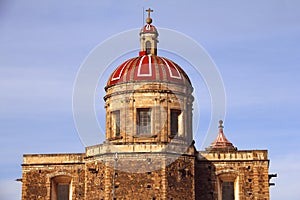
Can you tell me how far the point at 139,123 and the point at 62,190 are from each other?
315 inches

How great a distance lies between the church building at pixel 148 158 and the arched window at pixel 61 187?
2.8 inches

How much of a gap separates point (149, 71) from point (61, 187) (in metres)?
10.7

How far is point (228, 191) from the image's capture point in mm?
48188

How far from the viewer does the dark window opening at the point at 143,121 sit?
46219 millimetres

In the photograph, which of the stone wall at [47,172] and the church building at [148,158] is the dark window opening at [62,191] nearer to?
the church building at [148,158]

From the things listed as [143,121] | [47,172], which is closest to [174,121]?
A: [143,121]

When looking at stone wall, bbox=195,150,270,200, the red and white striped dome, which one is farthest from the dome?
stone wall, bbox=195,150,270,200

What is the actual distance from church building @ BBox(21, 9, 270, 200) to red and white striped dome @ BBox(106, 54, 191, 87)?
0.07 m

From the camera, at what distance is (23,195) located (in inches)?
1901

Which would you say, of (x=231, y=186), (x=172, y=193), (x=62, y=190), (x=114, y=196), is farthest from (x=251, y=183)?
(x=62, y=190)

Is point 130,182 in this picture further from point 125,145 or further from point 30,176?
point 30,176

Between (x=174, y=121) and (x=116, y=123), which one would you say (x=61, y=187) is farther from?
(x=174, y=121)

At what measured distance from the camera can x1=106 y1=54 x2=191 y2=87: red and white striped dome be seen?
4747 centimetres

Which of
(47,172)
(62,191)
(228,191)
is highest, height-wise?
(47,172)
